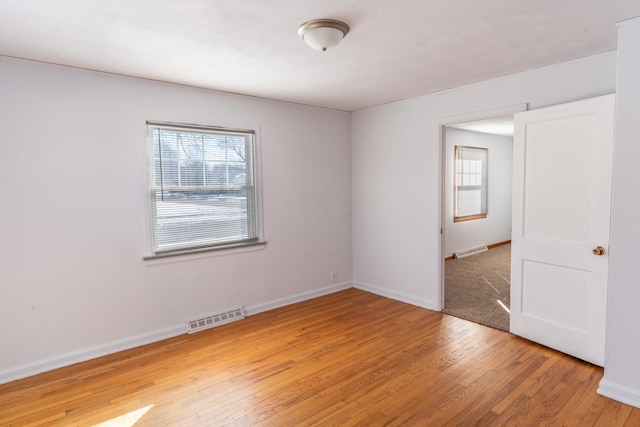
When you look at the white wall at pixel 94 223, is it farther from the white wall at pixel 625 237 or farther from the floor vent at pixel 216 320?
the white wall at pixel 625 237

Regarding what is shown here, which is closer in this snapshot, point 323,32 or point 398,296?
point 323,32

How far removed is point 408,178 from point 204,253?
2462 mm

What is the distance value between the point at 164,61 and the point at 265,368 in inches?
101

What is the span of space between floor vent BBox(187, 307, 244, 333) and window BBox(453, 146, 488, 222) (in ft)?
15.0

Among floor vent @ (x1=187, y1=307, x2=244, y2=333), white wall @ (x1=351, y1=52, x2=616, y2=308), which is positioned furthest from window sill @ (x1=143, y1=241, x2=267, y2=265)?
white wall @ (x1=351, y1=52, x2=616, y2=308)

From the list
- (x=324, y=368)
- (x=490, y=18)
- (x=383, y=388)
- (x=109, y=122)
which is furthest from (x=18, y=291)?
(x=490, y=18)

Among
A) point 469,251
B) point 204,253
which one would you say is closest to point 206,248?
point 204,253

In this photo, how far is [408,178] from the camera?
4250 mm

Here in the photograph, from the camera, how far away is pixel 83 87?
9.73ft

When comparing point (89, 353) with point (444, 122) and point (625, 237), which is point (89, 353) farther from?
point (625, 237)

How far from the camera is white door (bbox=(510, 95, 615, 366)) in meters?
2.67

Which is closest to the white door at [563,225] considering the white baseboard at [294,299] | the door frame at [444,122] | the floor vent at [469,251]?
the door frame at [444,122]

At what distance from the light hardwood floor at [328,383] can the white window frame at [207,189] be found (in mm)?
872

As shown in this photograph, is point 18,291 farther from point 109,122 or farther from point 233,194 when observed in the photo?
point 233,194
